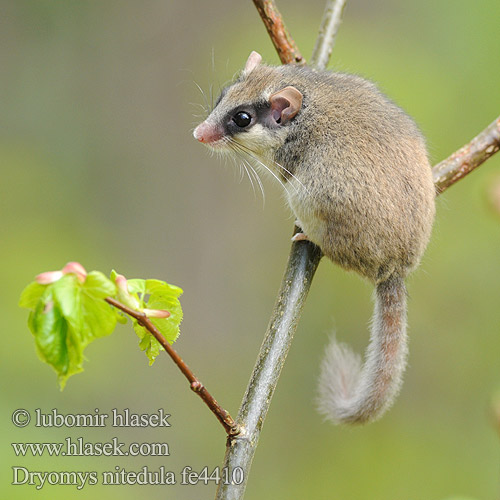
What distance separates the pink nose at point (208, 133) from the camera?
2549 mm

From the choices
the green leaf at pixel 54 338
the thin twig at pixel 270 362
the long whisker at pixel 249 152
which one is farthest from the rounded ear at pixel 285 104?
the green leaf at pixel 54 338

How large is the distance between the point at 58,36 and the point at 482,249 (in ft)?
10.1

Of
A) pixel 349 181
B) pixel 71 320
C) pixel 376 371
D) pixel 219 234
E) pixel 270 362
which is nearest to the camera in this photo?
pixel 71 320

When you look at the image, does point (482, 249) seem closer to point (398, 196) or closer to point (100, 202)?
point (398, 196)

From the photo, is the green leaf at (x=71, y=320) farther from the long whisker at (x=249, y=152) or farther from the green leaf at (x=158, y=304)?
the long whisker at (x=249, y=152)

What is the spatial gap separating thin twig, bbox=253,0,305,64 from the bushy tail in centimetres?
101

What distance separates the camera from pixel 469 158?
245 centimetres

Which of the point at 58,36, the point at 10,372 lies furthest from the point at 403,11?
the point at 10,372

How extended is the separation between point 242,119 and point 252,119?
0.12 ft

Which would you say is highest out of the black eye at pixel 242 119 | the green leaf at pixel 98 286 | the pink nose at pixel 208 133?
the black eye at pixel 242 119

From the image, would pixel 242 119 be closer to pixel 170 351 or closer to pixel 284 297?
pixel 284 297

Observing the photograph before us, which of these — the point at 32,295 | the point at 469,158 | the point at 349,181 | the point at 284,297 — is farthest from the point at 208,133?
the point at 32,295

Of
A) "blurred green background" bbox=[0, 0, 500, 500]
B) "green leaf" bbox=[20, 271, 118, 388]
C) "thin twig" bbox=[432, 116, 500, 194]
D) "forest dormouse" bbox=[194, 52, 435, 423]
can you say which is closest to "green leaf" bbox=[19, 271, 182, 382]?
"green leaf" bbox=[20, 271, 118, 388]

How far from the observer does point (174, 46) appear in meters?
4.70
